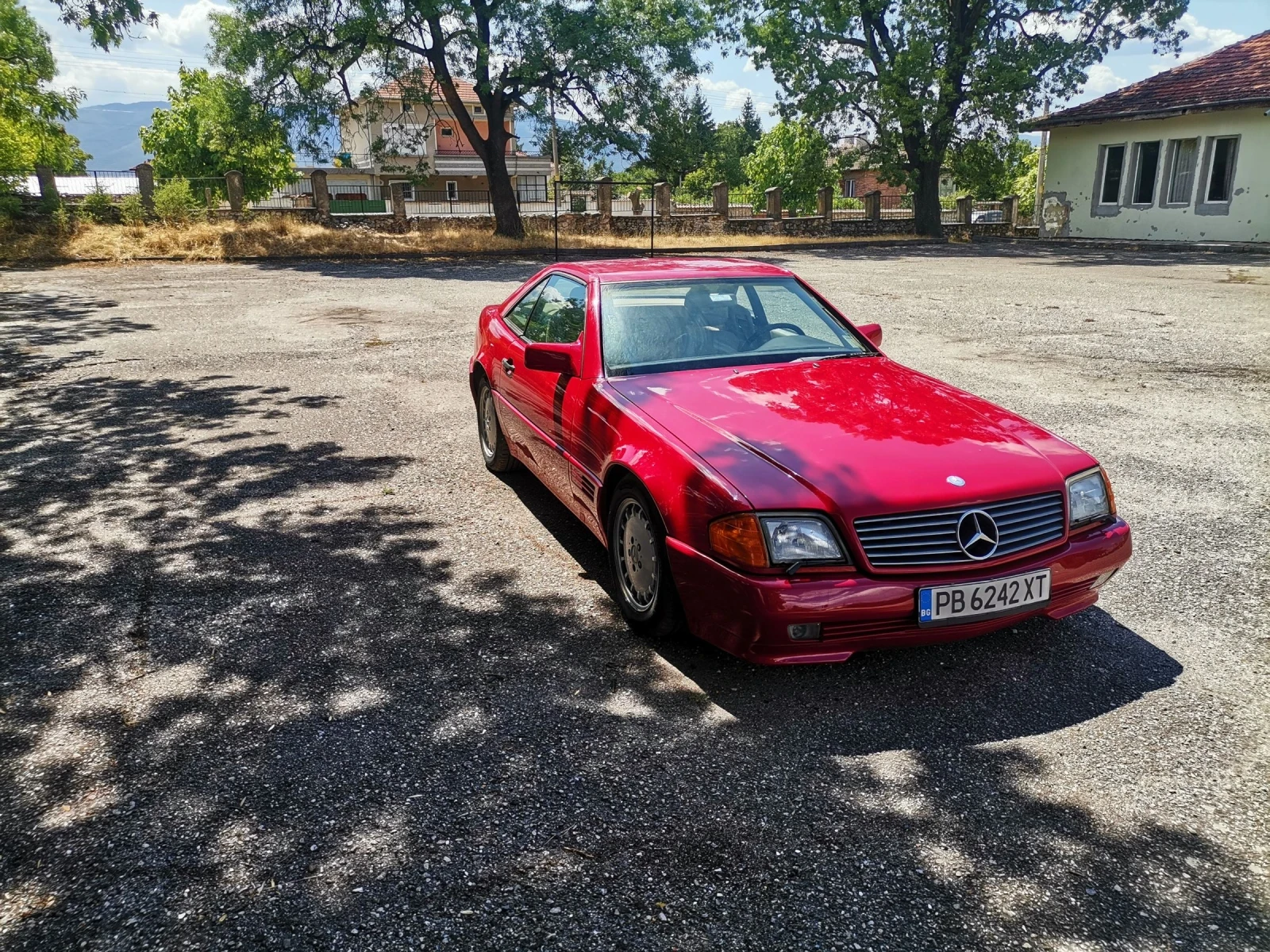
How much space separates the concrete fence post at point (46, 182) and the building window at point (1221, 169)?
3326cm

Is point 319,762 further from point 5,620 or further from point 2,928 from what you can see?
point 5,620

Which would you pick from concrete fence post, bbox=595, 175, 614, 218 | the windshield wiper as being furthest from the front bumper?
concrete fence post, bbox=595, 175, 614, 218

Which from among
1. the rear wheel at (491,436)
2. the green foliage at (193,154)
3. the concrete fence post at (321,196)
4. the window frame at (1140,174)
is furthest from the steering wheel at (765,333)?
the green foliage at (193,154)

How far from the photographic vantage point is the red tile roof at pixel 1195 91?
26.0 meters

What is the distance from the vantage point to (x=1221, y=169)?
2692cm

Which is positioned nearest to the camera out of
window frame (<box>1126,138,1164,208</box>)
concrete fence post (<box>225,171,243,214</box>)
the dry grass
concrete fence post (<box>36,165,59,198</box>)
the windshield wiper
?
the windshield wiper

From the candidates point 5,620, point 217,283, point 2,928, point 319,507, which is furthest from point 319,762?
point 217,283

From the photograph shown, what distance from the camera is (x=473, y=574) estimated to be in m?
4.67

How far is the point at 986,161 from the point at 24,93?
35430mm

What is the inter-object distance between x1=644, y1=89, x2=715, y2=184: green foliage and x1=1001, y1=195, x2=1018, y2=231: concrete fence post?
1351cm

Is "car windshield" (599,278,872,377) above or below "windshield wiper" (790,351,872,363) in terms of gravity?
above

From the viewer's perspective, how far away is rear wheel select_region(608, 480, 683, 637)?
3.64 m

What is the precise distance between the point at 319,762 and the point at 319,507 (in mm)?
2871

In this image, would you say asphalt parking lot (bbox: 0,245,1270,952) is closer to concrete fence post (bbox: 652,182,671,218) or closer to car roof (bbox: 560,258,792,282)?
car roof (bbox: 560,258,792,282)
